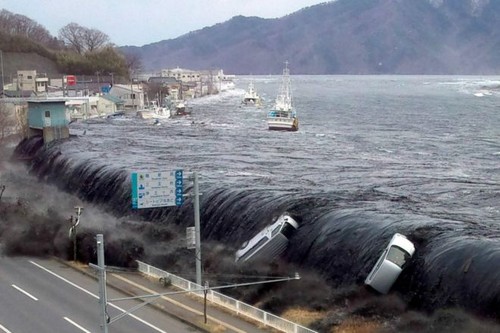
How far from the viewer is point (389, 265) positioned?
20.3m

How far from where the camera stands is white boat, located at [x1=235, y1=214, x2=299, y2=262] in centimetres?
2402

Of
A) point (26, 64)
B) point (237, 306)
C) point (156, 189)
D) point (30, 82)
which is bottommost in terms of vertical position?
point (237, 306)

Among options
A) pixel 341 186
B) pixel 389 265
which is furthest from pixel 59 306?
pixel 341 186

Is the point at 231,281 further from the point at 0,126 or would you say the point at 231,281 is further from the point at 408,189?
the point at 0,126

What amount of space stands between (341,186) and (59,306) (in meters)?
17.0

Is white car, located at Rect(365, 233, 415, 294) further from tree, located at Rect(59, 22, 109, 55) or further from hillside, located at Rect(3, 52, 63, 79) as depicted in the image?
tree, located at Rect(59, 22, 109, 55)

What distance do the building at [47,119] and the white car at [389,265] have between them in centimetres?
3346

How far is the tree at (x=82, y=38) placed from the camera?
475 ft

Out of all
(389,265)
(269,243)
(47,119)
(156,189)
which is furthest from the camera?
(47,119)

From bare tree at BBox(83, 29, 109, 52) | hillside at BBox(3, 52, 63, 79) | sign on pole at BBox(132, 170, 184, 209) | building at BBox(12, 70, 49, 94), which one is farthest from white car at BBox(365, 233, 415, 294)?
bare tree at BBox(83, 29, 109, 52)

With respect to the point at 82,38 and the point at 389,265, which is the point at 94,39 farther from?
the point at 389,265

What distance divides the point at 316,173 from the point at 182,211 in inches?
443

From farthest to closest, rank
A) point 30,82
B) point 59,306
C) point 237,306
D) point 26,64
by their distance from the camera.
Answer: point 26,64
point 30,82
point 59,306
point 237,306

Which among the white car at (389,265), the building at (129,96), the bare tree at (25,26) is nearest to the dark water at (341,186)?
the white car at (389,265)
